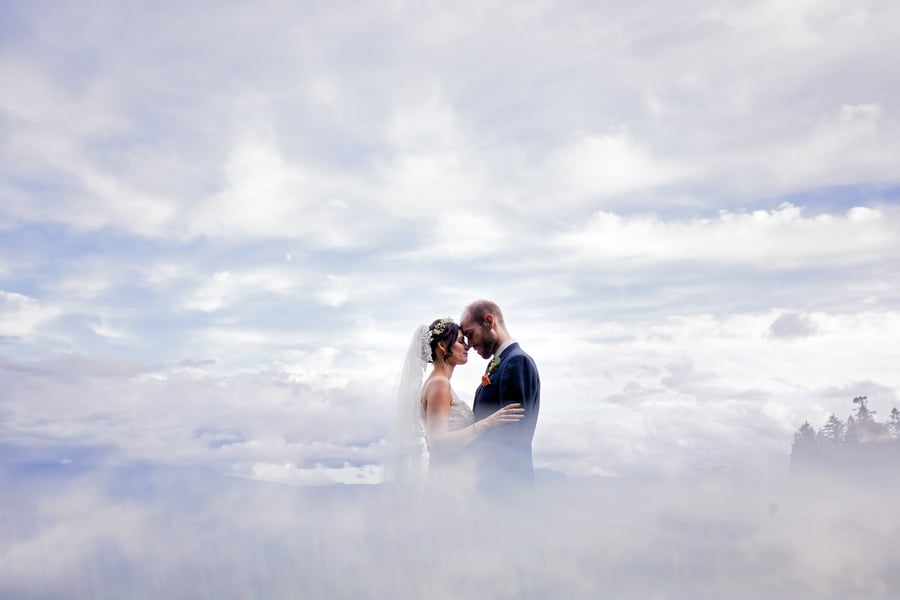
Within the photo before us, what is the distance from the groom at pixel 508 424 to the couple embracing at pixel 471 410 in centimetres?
1

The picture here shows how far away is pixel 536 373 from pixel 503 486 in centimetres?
195

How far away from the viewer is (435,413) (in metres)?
13.3

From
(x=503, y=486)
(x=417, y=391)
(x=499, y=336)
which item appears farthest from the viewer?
(x=417, y=391)

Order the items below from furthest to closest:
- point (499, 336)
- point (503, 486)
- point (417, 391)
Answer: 1. point (417, 391)
2. point (499, 336)
3. point (503, 486)

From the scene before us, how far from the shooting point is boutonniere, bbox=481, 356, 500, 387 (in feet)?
42.8

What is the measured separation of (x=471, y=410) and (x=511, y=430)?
46.2 inches

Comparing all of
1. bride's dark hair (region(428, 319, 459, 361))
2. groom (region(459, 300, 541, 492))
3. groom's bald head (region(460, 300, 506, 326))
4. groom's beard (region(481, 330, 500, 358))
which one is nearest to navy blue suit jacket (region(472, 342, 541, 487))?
groom (region(459, 300, 541, 492))

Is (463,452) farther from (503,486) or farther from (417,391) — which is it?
(417,391)

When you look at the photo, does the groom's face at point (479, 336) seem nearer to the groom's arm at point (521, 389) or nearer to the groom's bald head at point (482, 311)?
the groom's bald head at point (482, 311)

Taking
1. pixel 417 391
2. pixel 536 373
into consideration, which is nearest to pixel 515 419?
pixel 536 373

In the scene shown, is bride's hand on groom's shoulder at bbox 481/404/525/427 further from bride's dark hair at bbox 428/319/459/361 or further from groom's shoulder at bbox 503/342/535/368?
bride's dark hair at bbox 428/319/459/361

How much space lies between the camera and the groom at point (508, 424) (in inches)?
491

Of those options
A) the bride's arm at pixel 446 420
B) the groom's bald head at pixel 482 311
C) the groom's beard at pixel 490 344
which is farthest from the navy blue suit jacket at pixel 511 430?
the groom's bald head at pixel 482 311

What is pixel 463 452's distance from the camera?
Result: 12.9m
